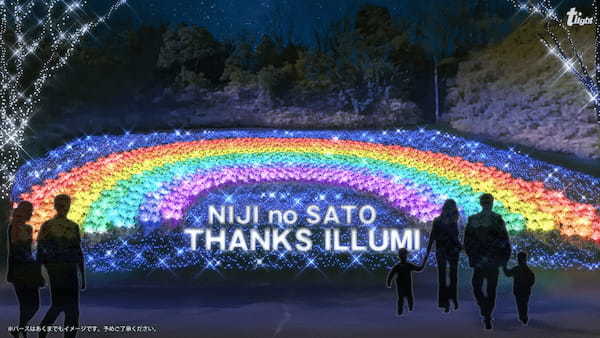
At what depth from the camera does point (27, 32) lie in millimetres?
19016

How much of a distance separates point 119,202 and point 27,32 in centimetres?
941

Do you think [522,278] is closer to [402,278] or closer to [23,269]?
[402,278]

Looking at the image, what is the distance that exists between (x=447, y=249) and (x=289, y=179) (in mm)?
7834

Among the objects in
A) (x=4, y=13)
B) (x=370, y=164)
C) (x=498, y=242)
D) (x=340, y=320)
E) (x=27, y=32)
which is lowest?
(x=340, y=320)

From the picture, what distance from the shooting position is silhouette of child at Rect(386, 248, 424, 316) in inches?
268

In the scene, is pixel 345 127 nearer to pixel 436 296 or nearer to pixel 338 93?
pixel 338 93

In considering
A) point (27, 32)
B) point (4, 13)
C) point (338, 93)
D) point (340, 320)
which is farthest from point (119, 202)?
point (338, 93)

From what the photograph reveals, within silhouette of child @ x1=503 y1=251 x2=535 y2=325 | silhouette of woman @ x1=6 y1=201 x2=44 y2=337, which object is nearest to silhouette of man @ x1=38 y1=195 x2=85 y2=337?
silhouette of woman @ x1=6 y1=201 x2=44 y2=337

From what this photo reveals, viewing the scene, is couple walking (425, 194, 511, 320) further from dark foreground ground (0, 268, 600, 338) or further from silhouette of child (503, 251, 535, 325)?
dark foreground ground (0, 268, 600, 338)

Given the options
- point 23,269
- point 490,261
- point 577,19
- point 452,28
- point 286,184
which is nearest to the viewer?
point 23,269

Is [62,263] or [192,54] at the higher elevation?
[192,54]

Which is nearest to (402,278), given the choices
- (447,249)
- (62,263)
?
(447,249)

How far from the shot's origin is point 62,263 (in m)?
6.09

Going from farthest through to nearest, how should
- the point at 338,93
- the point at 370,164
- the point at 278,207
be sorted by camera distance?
the point at 338,93, the point at 370,164, the point at 278,207
